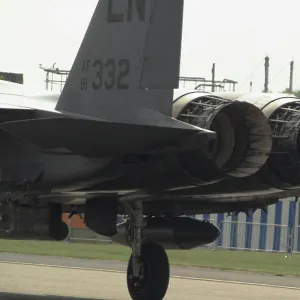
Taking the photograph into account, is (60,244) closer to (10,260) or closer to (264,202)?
(10,260)

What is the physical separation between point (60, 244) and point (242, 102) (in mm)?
18415

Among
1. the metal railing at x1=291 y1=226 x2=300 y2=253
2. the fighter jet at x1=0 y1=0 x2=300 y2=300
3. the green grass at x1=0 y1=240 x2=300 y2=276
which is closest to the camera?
the fighter jet at x1=0 y1=0 x2=300 y2=300

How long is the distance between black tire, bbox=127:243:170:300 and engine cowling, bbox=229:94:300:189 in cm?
272

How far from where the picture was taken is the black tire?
13.6 metres

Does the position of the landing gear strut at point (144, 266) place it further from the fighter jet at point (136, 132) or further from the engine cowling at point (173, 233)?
the fighter jet at point (136, 132)

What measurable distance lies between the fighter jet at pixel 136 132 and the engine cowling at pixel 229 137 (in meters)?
0.01

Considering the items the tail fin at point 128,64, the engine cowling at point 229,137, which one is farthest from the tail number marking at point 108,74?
the engine cowling at point 229,137

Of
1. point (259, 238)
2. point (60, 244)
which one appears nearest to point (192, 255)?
point (259, 238)

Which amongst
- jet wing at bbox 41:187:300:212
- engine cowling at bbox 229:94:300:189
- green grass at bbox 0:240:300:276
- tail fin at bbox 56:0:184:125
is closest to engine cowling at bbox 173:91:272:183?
engine cowling at bbox 229:94:300:189

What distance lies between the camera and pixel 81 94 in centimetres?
1127

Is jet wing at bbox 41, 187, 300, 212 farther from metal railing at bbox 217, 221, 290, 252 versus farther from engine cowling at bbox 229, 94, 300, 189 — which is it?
metal railing at bbox 217, 221, 290, 252

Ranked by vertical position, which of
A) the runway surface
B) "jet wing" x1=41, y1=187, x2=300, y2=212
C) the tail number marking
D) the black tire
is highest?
the tail number marking

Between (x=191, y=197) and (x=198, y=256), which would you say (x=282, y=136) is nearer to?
(x=191, y=197)

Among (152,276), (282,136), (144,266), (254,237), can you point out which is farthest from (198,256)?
A: (282,136)
